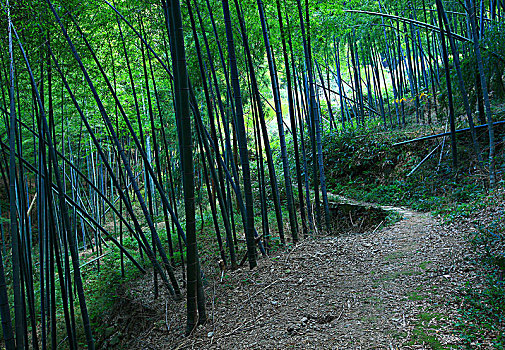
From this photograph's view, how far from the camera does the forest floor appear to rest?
2.18 metres

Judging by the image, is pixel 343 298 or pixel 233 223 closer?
pixel 343 298

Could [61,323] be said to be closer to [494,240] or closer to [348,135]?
[494,240]

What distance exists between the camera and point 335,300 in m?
2.73

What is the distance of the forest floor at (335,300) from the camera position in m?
2.18

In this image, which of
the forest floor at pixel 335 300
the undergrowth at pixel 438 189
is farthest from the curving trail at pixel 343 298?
the undergrowth at pixel 438 189

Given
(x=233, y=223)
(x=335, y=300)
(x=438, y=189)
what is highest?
(x=233, y=223)

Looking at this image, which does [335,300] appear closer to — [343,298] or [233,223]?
[343,298]

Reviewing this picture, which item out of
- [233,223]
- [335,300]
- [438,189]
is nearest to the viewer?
[335,300]

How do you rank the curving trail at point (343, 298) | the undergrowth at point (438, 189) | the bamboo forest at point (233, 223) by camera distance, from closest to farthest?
the undergrowth at point (438, 189) < the curving trail at point (343, 298) < the bamboo forest at point (233, 223)

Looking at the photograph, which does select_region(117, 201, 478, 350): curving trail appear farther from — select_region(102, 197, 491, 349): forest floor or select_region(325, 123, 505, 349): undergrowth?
select_region(325, 123, 505, 349): undergrowth

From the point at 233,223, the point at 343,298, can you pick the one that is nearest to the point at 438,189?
the point at 233,223

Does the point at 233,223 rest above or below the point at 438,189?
above

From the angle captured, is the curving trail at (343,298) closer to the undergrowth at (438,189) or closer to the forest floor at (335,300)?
the forest floor at (335,300)

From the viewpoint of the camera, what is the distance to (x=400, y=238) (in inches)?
160
